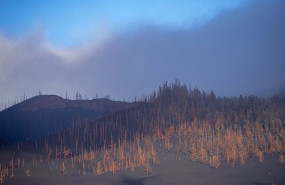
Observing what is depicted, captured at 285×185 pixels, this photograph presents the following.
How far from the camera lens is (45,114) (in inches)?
1500

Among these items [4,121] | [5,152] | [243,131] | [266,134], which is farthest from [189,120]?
[4,121]

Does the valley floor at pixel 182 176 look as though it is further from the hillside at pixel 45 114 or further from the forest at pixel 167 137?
the hillside at pixel 45 114

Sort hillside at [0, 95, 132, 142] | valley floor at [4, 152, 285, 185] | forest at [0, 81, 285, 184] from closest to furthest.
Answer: valley floor at [4, 152, 285, 185], forest at [0, 81, 285, 184], hillside at [0, 95, 132, 142]

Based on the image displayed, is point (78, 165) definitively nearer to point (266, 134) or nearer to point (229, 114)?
point (266, 134)

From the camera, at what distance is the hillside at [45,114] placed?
33969 mm

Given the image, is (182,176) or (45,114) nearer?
(182,176)

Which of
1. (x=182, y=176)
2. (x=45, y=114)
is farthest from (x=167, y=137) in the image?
(x=45, y=114)

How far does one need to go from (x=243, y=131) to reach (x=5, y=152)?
52.0ft

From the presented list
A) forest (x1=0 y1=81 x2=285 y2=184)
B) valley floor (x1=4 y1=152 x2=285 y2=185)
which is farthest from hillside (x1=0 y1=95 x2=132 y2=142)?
valley floor (x1=4 y1=152 x2=285 y2=185)

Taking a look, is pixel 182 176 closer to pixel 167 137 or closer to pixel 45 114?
pixel 167 137

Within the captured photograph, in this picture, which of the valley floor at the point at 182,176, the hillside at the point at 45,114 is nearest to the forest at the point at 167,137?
the valley floor at the point at 182,176

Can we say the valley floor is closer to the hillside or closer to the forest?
the forest

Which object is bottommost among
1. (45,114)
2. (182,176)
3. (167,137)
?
(182,176)

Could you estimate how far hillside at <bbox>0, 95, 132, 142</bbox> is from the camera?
33969mm
